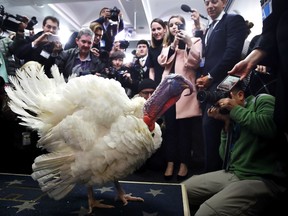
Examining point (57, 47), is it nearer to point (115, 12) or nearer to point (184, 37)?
point (115, 12)

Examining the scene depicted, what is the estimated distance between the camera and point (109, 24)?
6.10 ft

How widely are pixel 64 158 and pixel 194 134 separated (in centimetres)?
90

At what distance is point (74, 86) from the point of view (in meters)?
1.09

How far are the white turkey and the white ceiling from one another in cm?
75

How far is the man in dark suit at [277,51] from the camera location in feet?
4.02

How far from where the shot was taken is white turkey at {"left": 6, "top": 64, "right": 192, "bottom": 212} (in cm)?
101

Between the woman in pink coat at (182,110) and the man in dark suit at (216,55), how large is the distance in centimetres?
5

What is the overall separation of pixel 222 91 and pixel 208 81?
12 centimetres

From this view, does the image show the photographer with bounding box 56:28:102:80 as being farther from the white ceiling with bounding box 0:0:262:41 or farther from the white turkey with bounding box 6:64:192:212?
the white turkey with bounding box 6:64:192:212

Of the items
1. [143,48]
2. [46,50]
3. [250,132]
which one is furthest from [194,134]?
[46,50]

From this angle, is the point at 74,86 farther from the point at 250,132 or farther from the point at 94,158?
the point at 250,132

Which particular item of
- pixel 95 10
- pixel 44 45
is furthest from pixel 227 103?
pixel 44 45

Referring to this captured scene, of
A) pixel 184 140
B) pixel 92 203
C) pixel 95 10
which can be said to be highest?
pixel 95 10

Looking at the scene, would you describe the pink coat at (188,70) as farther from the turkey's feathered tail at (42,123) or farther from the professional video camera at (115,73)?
the turkey's feathered tail at (42,123)
